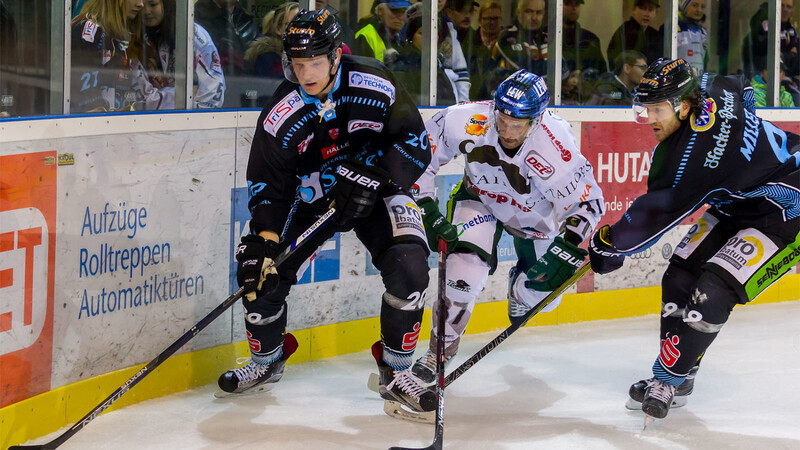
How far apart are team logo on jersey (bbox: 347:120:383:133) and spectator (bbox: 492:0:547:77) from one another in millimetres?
1919

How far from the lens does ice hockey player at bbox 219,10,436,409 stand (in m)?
3.35

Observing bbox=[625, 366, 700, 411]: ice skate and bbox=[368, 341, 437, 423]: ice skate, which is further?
bbox=[625, 366, 700, 411]: ice skate

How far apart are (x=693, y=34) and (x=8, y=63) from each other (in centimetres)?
396

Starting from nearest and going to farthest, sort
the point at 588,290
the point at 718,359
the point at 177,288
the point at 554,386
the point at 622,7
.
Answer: the point at 177,288 → the point at 554,386 → the point at 718,359 → the point at 588,290 → the point at 622,7

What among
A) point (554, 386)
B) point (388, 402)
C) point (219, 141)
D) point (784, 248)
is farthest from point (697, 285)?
point (219, 141)

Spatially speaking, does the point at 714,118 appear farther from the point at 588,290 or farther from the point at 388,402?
the point at 588,290

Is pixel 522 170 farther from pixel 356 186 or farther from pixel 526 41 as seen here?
pixel 526 41

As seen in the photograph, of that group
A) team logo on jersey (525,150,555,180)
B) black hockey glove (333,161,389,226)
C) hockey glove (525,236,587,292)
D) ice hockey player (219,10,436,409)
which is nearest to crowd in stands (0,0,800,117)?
ice hockey player (219,10,436,409)

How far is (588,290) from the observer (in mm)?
5324

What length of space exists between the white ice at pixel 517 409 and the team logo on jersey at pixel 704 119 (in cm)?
103

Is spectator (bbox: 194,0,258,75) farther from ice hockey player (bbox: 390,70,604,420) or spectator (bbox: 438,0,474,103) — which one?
spectator (bbox: 438,0,474,103)

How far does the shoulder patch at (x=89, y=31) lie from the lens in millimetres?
3578

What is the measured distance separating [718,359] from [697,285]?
1.20 meters

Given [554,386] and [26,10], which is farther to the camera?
[554,386]
